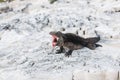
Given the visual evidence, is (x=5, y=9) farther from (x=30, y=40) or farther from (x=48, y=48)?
(x=48, y=48)

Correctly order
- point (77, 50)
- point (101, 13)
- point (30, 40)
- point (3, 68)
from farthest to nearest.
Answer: point (101, 13), point (30, 40), point (77, 50), point (3, 68)

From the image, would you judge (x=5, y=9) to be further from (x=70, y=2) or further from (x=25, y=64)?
(x=25, y=64)

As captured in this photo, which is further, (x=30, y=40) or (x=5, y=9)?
(x=5, y=9)

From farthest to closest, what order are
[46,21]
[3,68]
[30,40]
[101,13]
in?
[101,13], [46,21], [30,40], [3,68]

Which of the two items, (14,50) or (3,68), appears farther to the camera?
(14,50)

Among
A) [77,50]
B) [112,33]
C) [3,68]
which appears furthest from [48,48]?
[112,33]

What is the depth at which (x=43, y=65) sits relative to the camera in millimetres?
7266

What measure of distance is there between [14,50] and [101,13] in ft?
12.0

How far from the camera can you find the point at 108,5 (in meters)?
11.3

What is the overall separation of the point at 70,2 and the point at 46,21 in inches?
87.1

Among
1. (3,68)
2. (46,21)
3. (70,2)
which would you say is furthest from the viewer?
(70,2)

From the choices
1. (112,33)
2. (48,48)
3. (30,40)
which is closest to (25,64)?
(48,48)

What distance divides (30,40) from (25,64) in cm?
157

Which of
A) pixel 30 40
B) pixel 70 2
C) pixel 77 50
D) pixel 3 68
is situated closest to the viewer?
pixel 3 68
